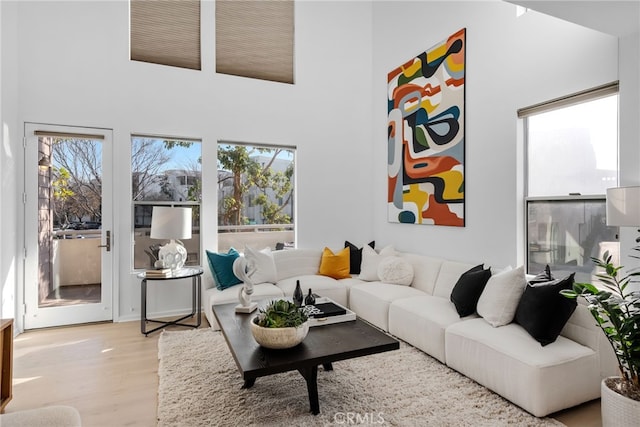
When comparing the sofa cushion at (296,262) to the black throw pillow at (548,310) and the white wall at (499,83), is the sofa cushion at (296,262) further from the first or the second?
the black throw pillow at (548,310)

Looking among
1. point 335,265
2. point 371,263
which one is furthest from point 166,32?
point 371,263

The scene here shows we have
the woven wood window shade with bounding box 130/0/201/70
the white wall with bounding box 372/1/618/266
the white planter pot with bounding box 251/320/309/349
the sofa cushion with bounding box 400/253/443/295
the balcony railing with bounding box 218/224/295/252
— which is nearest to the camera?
the white planter pot with bounding box 251/320/309/349

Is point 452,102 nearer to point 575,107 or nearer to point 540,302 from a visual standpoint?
point 575,107

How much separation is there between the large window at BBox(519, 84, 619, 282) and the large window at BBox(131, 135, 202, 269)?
361 cm

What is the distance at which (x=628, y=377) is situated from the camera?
6.83 ft

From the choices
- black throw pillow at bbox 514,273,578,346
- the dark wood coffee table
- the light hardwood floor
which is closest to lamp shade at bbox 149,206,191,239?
the light hardwood floor

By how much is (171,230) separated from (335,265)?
6.46 feet

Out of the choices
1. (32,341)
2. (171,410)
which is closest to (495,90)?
(171,410)

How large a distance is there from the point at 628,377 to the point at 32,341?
15.5ft

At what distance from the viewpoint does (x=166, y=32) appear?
4.50 meters

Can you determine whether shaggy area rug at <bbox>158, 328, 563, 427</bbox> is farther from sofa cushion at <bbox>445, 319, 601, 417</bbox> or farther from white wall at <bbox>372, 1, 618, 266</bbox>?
white wall at <bbox>372, 1, 618, 266</bbox>

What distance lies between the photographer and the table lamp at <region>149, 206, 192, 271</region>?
3955mm

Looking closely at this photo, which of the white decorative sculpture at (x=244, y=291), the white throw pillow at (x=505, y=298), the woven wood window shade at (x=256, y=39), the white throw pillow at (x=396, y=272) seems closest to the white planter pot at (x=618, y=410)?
the white throw pillow at (x=505, y=298)

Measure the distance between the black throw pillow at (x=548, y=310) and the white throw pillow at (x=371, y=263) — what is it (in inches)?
81.6
